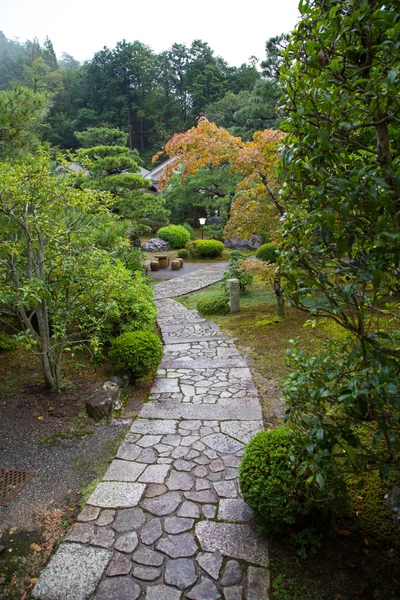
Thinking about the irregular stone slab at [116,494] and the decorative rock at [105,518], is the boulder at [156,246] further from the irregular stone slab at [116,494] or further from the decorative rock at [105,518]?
the decorative rock at [105,518]

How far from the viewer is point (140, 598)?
2412 millimetres

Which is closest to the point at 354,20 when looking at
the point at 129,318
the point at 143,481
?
the point at 143,481

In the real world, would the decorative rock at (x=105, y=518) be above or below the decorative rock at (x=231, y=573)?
above

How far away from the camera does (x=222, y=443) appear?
4.06m

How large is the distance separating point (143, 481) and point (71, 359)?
3.29 metres

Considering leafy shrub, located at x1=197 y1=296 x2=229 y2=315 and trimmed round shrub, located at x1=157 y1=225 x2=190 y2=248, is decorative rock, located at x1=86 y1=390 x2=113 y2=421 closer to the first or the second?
leafy shrub, located at x1=197 y1=296 x2=229 y2=315

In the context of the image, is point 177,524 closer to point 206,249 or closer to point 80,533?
point 80,533

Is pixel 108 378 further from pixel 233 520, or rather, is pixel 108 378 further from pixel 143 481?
pixel 233 520

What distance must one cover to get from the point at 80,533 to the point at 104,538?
0.21m

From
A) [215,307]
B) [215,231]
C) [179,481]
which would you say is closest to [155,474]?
[179,481]

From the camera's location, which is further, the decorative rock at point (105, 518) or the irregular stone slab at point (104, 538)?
the decorative rock at point (105, 518)

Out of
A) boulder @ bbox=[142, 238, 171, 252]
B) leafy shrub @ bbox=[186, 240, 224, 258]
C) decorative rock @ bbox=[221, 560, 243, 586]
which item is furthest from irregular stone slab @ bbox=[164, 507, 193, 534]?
boulder @ bbox=[142, 238, 171, 252]

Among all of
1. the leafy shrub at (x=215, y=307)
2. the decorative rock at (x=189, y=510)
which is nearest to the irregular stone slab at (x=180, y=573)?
the decorative rock at (x=189, y=510)

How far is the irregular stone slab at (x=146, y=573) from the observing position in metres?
2.55
